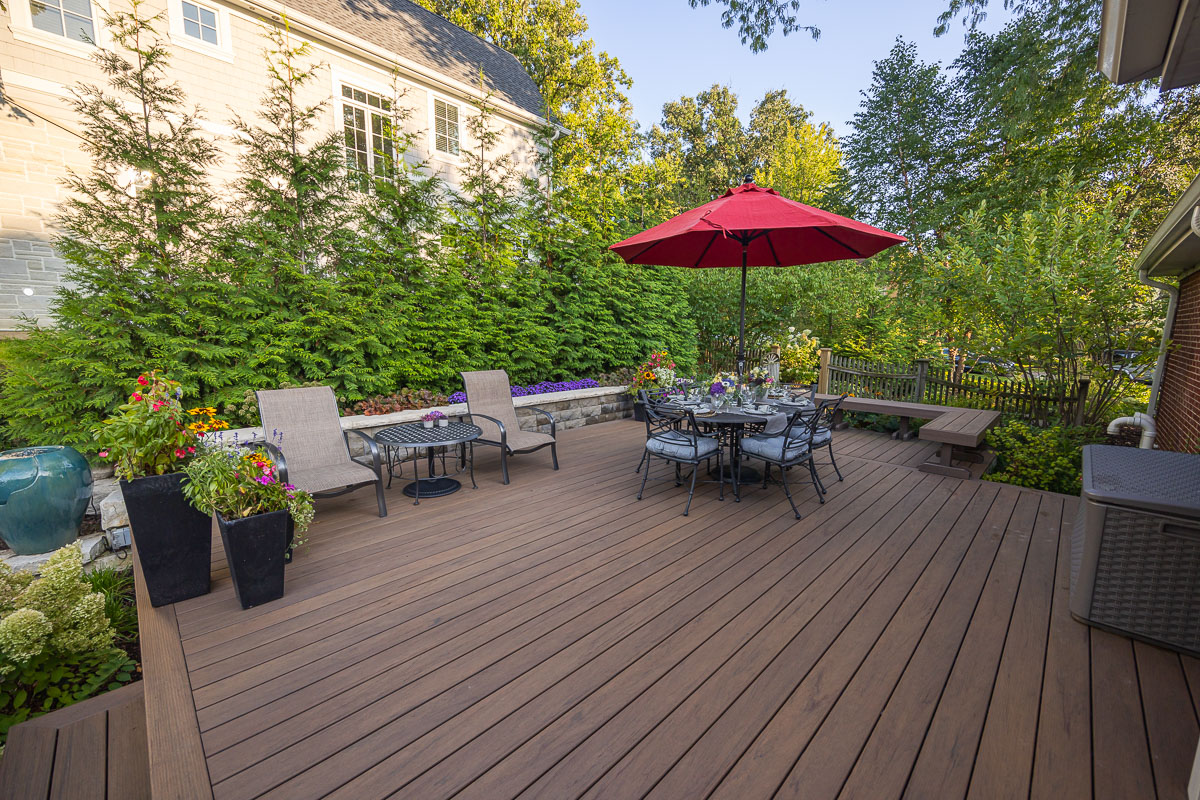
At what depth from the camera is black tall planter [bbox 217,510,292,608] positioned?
231 cm

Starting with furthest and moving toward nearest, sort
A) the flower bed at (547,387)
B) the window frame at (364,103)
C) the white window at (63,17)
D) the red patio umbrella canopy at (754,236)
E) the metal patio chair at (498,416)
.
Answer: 1. the window frame at (364,103)
2. the white window at (63,17)
3. the flower bed at (547,387)
4. the metal patio chair at (498,416)
5. the red patio umbrella canopy at (754,236)

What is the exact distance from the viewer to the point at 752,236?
4.53 m

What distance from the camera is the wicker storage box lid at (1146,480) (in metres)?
2.04

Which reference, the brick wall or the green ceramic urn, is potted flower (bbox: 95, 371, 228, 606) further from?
the brick wall

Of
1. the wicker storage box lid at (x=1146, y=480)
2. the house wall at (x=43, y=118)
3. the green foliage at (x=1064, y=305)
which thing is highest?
the house wall at (x=43, y=118)

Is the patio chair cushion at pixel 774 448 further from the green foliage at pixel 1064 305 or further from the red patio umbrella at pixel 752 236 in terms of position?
Result: the green foliage at pixel 1064 305

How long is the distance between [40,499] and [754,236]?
544 cm

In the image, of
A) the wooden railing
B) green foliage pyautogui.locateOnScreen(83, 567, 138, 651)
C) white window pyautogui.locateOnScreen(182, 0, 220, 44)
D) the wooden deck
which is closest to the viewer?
the wooden deck

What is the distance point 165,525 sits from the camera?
2365 millimetres

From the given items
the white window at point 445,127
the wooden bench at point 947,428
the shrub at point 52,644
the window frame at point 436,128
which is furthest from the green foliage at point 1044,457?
the white window at point 445,127

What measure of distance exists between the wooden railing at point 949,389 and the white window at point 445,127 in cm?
847

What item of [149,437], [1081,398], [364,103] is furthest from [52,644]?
[364,103]

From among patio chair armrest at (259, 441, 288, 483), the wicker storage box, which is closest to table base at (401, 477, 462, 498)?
patio chair armrest at (259, 441, 288, 483)

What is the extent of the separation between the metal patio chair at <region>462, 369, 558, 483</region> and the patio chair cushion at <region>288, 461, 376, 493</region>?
3.47ft
